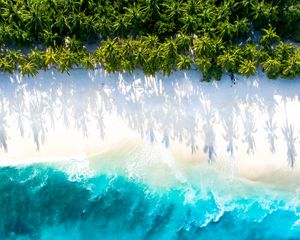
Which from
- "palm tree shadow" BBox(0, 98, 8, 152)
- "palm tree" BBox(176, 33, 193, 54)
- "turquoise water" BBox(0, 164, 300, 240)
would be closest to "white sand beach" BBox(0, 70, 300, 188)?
"palm tree shadow" BBox(0, 98, 8, 152)

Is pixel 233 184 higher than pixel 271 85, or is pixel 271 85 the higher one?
pixel 271 85

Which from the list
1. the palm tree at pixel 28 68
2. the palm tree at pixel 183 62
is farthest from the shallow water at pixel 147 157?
the palm tree at pixel 183 62

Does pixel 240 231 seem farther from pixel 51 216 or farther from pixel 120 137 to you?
pixel 51 216

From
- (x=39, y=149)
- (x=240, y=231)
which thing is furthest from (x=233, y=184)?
(x=39, y=149)

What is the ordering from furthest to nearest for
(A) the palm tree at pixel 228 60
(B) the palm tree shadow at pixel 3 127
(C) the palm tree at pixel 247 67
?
(B) the palm tree shadow at pixel 3 127 < (C) the palm tree at pixel 247 67 < (A) the palm tree at pixel 228 60

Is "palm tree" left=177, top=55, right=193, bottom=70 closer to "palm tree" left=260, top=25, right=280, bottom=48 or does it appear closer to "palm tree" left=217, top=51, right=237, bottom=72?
"palm tree" left=217, top=51, right=237, bottom=72

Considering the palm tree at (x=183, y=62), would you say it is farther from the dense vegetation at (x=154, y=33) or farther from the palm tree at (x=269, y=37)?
the palm tree at (x=269, y=37)
